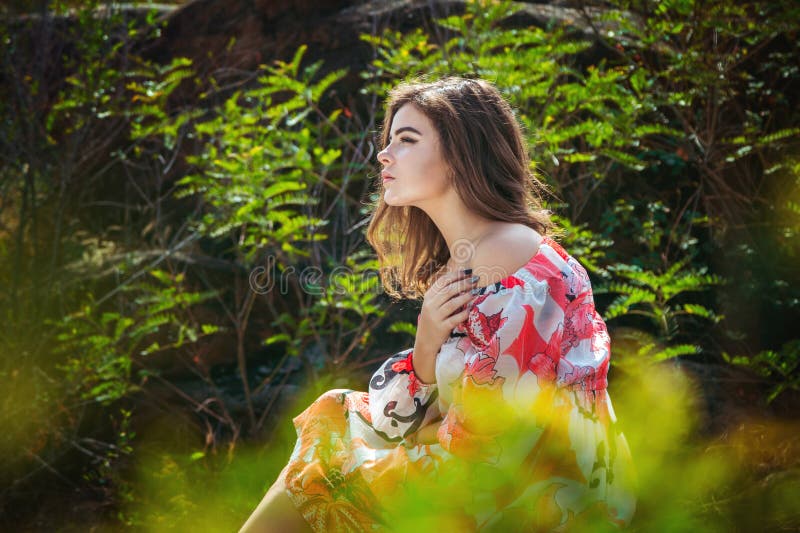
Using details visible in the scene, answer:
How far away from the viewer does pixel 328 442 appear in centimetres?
222

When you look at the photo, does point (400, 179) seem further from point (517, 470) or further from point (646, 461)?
point (646, 461)

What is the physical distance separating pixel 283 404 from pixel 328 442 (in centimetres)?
225

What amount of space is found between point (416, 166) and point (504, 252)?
45 centimetres

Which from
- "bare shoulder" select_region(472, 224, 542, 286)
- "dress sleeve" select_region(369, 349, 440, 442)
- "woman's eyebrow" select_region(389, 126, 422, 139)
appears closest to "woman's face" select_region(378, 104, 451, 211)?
"woman's eyebrow" select_region(389, 126, 422, 139)

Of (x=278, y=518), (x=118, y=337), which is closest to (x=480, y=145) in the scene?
(x=278, y=518)

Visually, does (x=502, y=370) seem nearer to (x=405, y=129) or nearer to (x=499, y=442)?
(x=499, y=442)

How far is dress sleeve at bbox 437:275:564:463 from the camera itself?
2.00 meters

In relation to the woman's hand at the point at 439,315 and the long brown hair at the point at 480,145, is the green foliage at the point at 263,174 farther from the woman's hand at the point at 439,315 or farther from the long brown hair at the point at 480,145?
the woman's hand at the point at 439,315

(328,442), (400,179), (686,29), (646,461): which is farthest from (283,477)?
(686,29)

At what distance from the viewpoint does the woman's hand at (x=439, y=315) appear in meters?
2.18

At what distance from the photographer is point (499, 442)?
200cm

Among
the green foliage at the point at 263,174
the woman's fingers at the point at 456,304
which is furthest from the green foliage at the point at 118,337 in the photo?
the woman's fingers at the point at 456,304

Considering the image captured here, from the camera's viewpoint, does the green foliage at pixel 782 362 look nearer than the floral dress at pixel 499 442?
No

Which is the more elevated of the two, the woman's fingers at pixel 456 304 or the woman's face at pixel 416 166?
the woman's face at pixel 416 166
